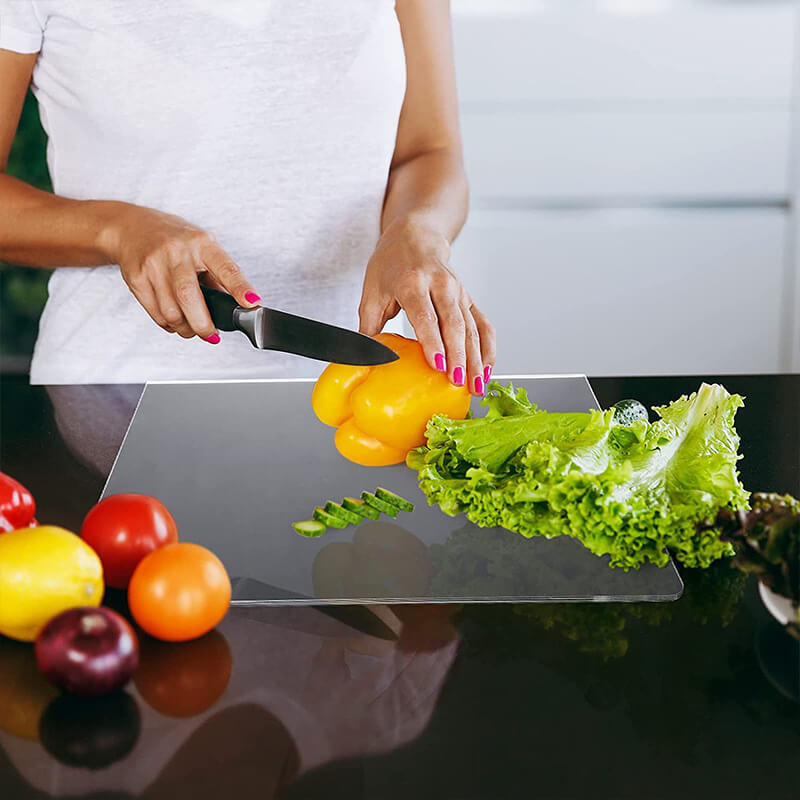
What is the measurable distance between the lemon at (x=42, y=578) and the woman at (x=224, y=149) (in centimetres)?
57

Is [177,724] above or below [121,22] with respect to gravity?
below

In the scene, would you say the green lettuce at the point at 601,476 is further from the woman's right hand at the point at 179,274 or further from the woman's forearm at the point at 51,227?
the woman's forearm at the point at 51,227

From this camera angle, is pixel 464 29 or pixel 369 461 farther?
pixel 464 29

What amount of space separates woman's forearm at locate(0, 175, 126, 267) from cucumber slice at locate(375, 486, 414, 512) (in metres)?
0.45

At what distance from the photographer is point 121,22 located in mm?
1272

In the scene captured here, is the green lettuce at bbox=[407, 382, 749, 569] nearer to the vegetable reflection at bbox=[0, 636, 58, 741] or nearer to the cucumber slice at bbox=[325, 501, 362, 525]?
the cucumber slice at bbox=[325, 501, 362, 525]

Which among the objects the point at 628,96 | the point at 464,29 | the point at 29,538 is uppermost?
the point at 29,538

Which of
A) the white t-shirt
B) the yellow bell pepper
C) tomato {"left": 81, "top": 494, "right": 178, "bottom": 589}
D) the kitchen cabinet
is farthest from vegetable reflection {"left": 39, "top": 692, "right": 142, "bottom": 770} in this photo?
the kitchen cabinet

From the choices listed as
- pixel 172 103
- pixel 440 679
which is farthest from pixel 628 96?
pixel 440 679

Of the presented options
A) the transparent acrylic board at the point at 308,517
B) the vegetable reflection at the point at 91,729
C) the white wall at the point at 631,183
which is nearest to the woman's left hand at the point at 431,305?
the transparent acrylic board at the point at 308,517

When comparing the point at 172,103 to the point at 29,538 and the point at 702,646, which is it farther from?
the point at 702,646

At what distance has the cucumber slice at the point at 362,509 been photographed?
93cm

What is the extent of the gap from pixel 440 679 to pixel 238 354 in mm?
757

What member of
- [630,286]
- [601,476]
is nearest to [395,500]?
[601,476]
